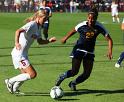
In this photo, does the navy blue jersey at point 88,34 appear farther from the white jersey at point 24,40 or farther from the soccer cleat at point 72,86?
the white jersey at point 24,40

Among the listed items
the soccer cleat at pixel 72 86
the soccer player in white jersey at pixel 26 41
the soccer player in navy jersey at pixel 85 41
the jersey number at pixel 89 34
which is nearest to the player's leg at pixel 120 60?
the soccer cleat at pixel 72 86

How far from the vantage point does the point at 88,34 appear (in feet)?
36.9

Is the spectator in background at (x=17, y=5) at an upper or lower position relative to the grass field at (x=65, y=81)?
lower

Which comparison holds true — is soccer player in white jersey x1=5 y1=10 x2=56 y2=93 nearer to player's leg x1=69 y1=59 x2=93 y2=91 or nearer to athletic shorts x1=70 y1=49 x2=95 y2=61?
athletic shorts x1=70 y1=49 x2=95 y2=61

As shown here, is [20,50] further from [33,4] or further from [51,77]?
[33,4]

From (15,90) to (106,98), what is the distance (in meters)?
2.11

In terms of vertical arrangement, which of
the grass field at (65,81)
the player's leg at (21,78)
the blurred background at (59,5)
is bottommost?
the blurred background at (59,5)

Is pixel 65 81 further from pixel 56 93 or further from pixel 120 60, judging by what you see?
pixel 120 60

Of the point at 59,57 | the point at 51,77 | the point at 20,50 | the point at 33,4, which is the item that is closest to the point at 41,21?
the point at 20,50

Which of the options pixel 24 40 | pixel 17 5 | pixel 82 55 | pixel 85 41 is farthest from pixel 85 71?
pixel 17 5

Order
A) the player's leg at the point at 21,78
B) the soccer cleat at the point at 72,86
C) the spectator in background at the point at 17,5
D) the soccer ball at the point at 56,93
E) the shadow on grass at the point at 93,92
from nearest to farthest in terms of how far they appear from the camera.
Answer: the soccer ball at the point at 56,93 → the player's leg at the point at 21,78 → the shadow on grass at the point at 93,92 → the soccer cleat at the point at 72,86 → the spectator in background at the point at 17,5

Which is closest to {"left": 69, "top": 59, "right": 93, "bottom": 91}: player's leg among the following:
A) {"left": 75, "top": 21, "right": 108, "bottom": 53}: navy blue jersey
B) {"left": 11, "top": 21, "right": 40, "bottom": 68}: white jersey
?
{"left": 75, "top": 21, "right": 108, "bottom": 53}: navy blue jersey

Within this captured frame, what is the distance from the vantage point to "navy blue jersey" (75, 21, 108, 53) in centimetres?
1124

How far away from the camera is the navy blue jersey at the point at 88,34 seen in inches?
443
